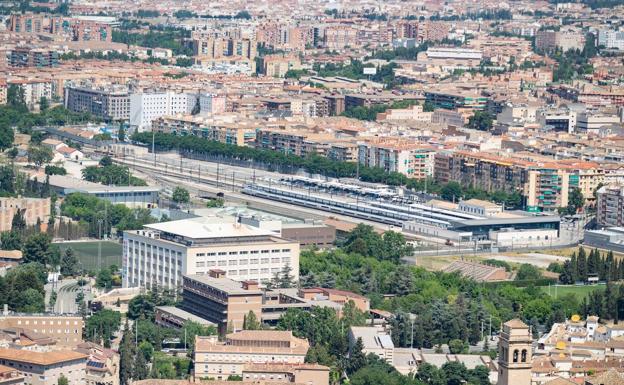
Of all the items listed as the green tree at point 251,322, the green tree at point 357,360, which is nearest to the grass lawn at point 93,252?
the green tree at point 251,322

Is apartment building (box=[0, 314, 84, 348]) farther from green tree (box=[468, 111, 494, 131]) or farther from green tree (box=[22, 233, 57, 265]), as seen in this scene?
green tree (box=[468, 111, 494, 131])

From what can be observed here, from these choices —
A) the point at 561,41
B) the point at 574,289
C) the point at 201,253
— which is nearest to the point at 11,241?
the point at 201,253

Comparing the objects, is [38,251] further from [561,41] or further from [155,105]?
[561,41]

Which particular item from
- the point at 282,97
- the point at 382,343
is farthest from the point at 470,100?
the point at 382,343

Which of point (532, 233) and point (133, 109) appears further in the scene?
point (133, 109)

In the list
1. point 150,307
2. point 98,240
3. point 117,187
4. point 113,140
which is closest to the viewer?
point 150,307

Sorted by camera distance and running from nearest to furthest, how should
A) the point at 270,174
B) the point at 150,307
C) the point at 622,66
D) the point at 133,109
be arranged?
the point at 150,307, the point at 270,174, the point at 133,109, the point at 622,66

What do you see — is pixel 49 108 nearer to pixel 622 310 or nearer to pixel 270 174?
pixel 270 174
